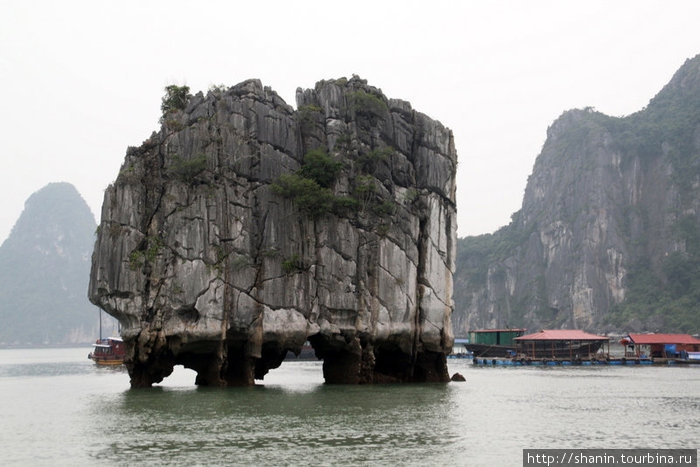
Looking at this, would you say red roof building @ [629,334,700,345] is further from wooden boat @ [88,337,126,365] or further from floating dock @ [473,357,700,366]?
wooden boat @ [88,337,126,365]

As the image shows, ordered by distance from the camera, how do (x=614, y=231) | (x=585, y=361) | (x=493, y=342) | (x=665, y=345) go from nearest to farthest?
(x=585, y=361), (x=665, y=345), (x=493, y=342), (x=614, y=231)

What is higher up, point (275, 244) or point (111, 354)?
point (275, 244)

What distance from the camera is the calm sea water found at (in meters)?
19.7

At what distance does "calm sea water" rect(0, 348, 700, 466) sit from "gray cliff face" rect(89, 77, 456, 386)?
257 centimetres

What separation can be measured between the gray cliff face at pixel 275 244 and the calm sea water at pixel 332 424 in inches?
101

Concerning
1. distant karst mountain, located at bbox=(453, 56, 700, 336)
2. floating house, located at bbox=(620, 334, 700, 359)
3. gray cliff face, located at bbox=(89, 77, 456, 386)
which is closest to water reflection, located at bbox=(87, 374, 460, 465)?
gray cliff face, located at bbox=(89, 77, 456, 386)

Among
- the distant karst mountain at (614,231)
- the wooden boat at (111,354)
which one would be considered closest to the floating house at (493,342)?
the wooden boat at (111,354)

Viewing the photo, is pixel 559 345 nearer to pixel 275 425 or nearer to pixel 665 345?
pixel 665 345

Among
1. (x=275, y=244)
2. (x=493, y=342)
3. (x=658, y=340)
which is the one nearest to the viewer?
(x=275, y=244)

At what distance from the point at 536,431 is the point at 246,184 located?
21.5m

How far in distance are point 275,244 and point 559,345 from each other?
153ft

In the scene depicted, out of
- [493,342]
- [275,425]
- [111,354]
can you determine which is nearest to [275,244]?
[275,425]

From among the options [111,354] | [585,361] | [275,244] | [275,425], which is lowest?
[585,361]

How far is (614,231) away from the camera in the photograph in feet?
536
